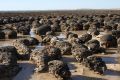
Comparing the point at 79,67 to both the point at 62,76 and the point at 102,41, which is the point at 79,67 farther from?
the point at 102,41

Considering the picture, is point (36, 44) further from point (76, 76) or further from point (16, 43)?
point (76, 76)

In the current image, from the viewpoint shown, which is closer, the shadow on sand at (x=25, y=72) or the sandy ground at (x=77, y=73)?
the sandy ground at (x=77, y=73)

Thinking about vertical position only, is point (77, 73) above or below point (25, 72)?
above

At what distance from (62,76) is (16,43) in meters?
6.79

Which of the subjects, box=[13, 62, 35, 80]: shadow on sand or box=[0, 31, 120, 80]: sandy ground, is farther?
box=[13, 62, 35, 80]: shadow on sand

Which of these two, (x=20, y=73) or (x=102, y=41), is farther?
(x=102, y=41)

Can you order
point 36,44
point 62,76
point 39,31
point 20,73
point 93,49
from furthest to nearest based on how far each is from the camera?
point 39,31, point 36,44, point 93,49, point 20,73, point 62,76

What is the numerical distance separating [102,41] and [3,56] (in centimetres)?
659

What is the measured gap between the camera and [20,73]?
36.8 feet

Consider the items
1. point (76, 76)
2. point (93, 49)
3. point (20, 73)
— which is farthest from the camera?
point (93, 49)

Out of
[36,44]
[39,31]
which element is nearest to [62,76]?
[36,44]

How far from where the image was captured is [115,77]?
10.3 meters

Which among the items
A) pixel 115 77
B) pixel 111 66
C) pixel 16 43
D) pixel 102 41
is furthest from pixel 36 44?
pixel 115 77

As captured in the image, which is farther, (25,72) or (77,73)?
(25,72)
